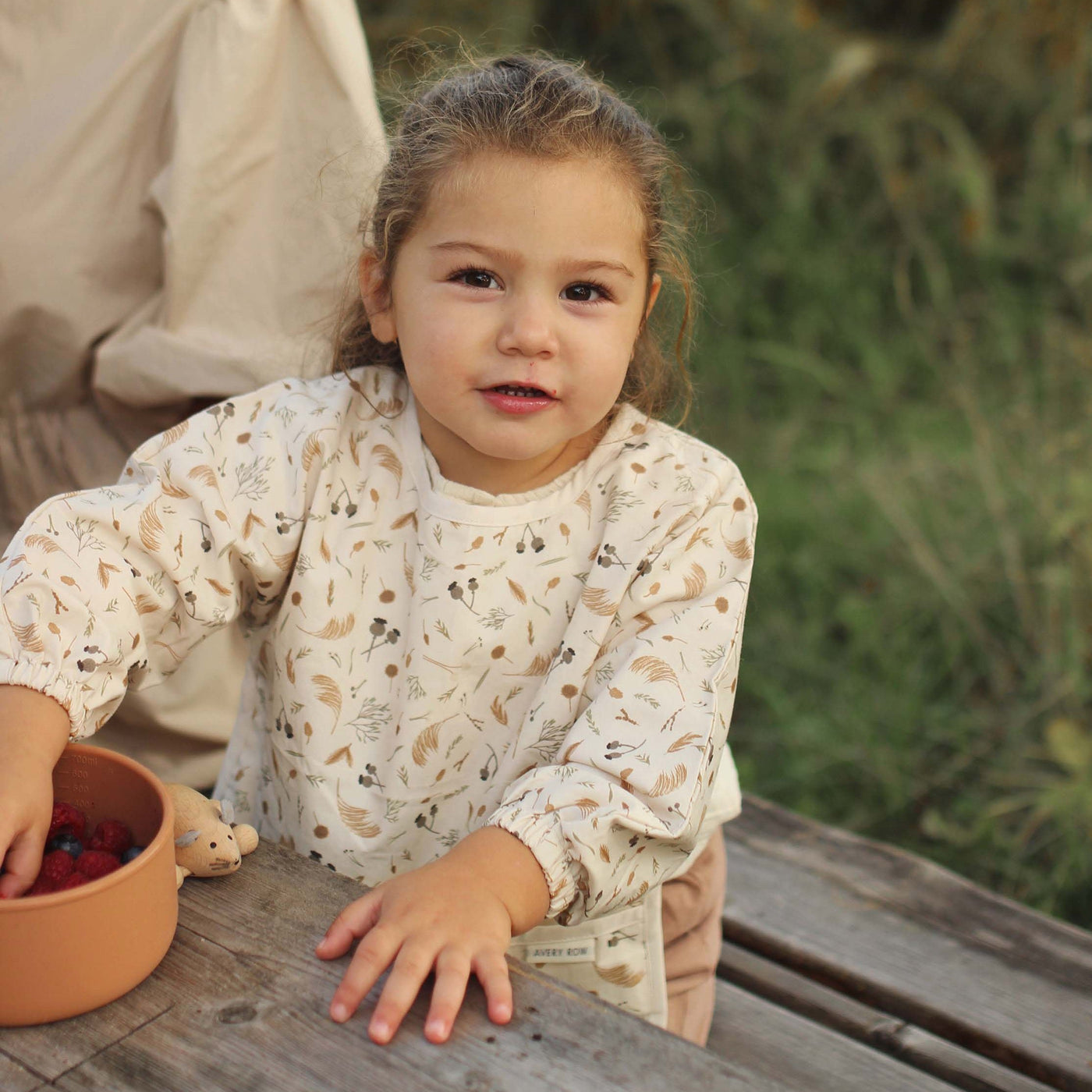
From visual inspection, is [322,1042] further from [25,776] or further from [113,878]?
[25,776]

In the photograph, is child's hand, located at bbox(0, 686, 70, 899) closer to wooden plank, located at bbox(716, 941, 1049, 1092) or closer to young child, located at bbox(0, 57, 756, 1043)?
young child, located at bbox(0, 57, 756, 1043)

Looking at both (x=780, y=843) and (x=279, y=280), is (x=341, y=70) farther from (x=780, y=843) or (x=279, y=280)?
(x=780, y=843)

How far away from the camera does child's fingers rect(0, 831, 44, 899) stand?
109 cm

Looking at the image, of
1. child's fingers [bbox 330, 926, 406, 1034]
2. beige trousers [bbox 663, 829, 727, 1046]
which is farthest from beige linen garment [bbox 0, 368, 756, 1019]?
child's fingers [bbox 330, 926, 406, 1034]

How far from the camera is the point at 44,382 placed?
1993mm

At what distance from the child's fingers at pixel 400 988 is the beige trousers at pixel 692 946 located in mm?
687

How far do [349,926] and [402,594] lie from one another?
52cm

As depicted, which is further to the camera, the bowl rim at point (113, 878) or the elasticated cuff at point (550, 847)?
the elasticated cuff at point (550, 847)

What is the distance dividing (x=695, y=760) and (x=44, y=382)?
49.5 inches

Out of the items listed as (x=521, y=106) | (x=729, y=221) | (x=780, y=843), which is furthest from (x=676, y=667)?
(x=729, y=221)

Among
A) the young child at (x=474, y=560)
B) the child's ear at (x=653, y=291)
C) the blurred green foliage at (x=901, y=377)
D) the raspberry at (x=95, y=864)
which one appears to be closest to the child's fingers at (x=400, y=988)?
the young child at (x=474, y=560)

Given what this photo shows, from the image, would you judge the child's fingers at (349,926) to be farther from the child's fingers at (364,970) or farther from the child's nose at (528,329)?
the child's nose at (528,329)

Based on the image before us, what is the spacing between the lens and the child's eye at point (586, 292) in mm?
1428

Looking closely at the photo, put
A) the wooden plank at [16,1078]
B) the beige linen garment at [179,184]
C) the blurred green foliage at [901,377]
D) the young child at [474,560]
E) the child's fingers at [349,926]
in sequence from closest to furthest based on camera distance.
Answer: the wooden plank at [16,1078] → the child's fingers at [349,926] → the young child at [474,560] → the beige linen garment at [179,184] → the blurred green foliage at [901,377]
